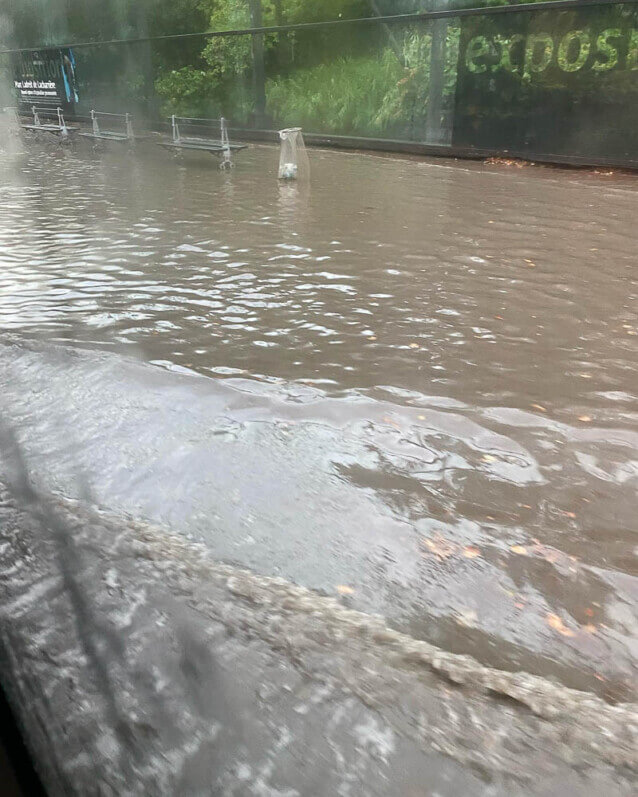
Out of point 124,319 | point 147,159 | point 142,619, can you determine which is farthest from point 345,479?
point 147,159

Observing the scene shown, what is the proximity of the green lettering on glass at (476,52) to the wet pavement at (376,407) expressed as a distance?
6.71 m

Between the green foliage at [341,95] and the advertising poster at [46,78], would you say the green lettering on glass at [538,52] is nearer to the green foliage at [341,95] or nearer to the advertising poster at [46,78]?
the green foliage at [341,95]

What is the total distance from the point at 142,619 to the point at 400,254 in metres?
5.66

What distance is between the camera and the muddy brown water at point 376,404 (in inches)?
106

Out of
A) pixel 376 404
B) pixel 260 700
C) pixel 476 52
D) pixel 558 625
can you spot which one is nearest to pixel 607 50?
pixel 476 52

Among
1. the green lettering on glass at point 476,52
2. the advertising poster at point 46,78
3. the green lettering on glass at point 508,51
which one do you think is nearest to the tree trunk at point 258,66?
the green lettering on glass at point 476,52

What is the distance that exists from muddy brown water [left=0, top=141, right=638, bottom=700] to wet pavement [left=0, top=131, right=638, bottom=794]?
0.02 metres

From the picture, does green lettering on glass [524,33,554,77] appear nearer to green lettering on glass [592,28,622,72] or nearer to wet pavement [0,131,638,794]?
green lettering on glass [592,28,622,72]

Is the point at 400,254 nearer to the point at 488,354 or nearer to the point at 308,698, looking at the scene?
the point at 488,354

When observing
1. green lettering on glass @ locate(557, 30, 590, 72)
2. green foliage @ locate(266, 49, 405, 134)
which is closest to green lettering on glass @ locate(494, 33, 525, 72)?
green lettering on glass @ locate(557, 30, 590, 72)

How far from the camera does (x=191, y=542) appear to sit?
9.62ft

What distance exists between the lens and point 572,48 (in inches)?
480

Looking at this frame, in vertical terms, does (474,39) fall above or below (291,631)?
above

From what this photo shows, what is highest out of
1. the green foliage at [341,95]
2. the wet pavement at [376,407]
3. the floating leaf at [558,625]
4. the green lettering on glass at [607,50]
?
the green lettering on glass at [607,50]
